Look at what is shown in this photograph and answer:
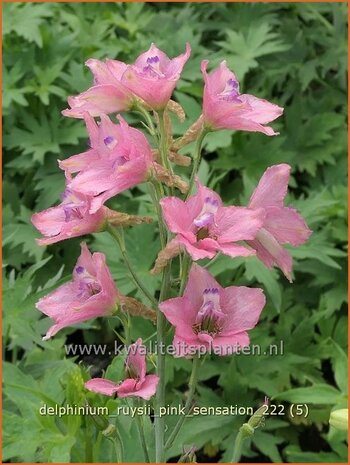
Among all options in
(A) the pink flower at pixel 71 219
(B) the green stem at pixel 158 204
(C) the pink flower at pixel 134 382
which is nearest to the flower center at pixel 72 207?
(A) the pink flower at pixel 71 219

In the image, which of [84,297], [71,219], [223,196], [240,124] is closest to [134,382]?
[84,297]

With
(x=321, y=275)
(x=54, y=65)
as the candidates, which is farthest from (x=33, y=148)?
(x=321, y=275)

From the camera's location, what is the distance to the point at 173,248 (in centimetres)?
101

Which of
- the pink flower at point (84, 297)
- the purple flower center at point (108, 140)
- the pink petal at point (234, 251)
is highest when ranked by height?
the purple flower center at point (108, 140)

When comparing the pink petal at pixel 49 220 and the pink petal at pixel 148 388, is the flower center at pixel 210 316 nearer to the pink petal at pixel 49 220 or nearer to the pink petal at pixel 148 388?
the pink petal at pixel 148 388

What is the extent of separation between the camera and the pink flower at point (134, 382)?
105cm

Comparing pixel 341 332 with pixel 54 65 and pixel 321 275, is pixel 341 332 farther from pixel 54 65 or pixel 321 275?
pixel 54 65

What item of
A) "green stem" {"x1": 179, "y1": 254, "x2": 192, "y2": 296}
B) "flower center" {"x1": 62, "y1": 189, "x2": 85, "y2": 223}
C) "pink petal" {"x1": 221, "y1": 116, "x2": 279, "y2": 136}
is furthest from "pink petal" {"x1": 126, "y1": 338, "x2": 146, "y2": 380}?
"pink petal" {"x1": 221, "y1": 116, "x2": 279, "y2": 136}

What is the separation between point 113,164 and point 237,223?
19cm

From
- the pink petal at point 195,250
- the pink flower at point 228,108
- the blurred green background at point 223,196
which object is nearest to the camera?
the pink petal at point 195,250

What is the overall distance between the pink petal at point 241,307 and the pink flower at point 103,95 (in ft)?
1.04

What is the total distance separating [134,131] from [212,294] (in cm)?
25

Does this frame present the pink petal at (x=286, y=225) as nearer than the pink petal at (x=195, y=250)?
No

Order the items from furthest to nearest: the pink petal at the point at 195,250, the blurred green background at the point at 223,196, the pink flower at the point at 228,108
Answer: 1. the blurred green background at the point at 223,196
2. the pink flower at the point at 228,108
3. the pink petal at the point at 195,250
